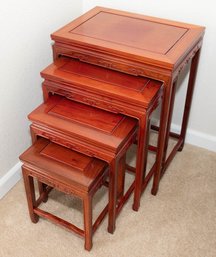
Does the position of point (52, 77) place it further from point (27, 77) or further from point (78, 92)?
point (27, 77)

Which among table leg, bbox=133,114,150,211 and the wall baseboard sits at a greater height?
table leg, bbox=133,114,150,211

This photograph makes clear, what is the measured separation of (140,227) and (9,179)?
63cm

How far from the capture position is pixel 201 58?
1747mm

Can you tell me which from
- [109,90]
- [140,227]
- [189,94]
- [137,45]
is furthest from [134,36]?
[140,227]

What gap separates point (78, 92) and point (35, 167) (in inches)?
12.5

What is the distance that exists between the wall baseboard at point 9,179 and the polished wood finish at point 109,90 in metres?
0.43

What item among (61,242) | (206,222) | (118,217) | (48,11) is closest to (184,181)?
(206,222)

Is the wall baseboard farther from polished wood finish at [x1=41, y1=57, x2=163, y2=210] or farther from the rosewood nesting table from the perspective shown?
the rosewood nesting table

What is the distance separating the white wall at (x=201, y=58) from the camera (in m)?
1.65

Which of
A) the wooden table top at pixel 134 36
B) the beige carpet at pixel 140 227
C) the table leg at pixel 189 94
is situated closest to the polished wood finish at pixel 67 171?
the beige carpet at pixel 140 227

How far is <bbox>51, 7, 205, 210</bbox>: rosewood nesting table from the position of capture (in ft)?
4.51

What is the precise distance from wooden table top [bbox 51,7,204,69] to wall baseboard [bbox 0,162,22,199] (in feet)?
2.09

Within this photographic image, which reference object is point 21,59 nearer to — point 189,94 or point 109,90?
point 109,90

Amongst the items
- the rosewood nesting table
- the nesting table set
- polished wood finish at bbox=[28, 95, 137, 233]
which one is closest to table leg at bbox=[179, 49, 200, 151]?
the rosewood nesting table
